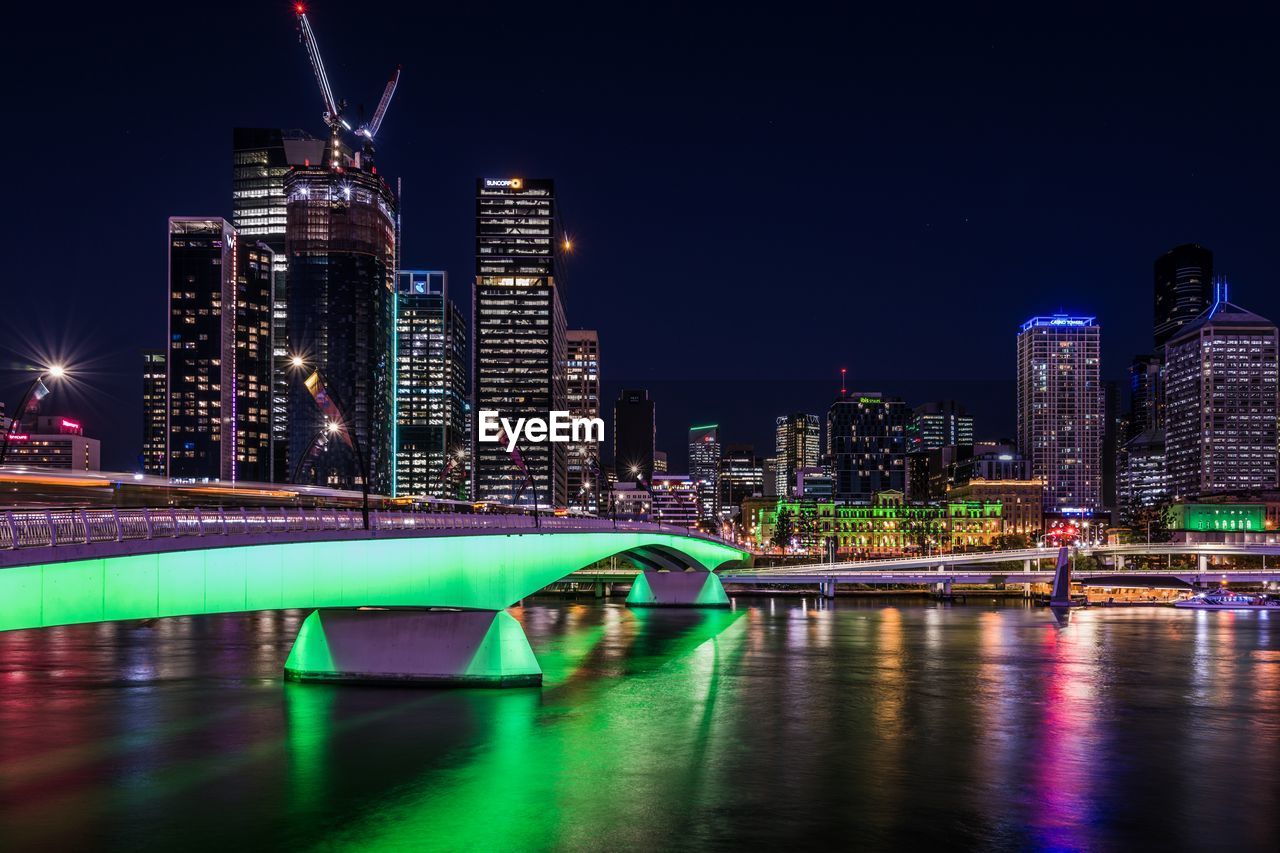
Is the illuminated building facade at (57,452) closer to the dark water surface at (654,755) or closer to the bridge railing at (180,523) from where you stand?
the dark water surface at (654,755)

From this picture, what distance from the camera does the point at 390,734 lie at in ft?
135

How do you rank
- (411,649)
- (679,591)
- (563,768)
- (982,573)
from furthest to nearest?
(982,573), (679,591), (411,649), (563,768)

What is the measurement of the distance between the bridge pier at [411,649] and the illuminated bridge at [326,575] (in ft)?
0.20

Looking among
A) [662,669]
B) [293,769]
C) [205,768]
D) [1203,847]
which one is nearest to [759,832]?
[1203,847]

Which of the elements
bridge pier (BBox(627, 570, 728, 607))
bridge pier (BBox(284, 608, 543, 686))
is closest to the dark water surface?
bridge pier (BBox(284, 608, 543, 686))

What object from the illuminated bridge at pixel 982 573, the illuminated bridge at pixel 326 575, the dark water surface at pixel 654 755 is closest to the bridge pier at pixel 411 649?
the illuminated bridge at pixel 326 575

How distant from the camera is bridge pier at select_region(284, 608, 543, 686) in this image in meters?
51.2

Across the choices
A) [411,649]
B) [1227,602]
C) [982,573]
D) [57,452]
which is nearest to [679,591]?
[982,573]

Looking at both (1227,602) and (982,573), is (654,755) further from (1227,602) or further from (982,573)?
(982,573)

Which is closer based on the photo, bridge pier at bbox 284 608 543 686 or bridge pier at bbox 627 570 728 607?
bridge pier at bbox 284 608 543 686

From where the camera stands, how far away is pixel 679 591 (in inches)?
5049

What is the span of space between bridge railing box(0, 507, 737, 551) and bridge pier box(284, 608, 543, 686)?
475cm

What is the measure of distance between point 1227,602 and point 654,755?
118297mm

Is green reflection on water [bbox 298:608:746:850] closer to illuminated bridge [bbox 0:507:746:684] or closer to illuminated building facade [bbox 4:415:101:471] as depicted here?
illuminated bridge [bbox 0:507:746:684]
